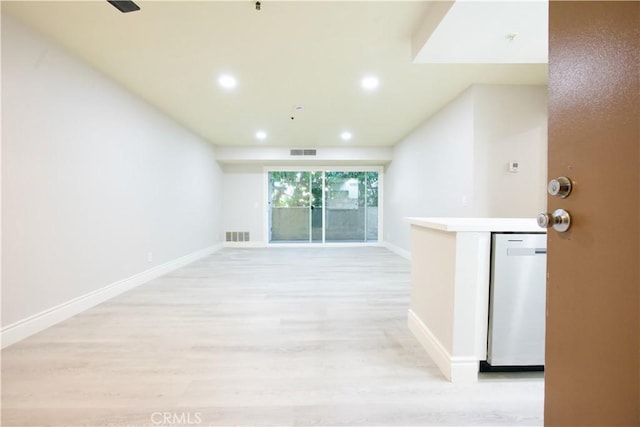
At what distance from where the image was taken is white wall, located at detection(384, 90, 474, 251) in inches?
133

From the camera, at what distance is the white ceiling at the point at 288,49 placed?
6.51ft

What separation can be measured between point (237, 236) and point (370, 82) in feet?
16.7

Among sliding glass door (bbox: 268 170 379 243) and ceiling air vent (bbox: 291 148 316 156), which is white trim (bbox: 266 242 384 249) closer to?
sliding glass door (bbox: 268 170 379 243)

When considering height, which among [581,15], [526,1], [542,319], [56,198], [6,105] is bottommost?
[542,319]

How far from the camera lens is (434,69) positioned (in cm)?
286

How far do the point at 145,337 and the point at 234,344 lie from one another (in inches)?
27.4

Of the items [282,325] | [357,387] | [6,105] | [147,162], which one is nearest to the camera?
[357,387]

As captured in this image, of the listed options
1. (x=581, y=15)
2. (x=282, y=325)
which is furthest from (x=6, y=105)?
(x=581, y=15)

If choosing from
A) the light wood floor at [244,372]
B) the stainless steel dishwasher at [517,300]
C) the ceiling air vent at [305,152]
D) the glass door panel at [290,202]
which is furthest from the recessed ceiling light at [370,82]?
the glass door panel at [290,202]

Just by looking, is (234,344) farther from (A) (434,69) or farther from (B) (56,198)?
(A) (434,69)

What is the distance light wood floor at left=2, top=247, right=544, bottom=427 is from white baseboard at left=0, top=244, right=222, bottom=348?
0.28 feet

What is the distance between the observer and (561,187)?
75 centimetres

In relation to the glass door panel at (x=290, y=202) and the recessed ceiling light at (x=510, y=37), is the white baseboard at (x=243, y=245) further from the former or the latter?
the recessed ceiling light at (x=510, y=37)

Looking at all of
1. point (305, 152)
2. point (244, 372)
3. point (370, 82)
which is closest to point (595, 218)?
point (244, 372)
